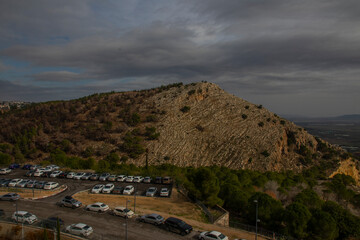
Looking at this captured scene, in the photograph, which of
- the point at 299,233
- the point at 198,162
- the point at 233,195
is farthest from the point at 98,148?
the point at 299,233

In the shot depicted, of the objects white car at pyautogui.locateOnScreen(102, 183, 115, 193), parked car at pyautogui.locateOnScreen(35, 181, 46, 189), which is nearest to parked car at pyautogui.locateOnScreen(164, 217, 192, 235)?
white car at pyautogui.locateOnScreen(102, 183, 115, 193)

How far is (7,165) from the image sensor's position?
56688mm

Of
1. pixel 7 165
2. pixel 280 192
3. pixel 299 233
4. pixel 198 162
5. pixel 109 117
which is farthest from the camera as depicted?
pixel 109 117

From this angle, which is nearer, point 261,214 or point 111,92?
point 261,214

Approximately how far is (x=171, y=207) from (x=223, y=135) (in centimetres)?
4464

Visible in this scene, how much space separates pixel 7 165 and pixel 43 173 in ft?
51.1

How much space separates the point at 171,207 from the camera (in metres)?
34.0

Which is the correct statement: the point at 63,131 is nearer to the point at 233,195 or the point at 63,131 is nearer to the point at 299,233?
the point at 233,195

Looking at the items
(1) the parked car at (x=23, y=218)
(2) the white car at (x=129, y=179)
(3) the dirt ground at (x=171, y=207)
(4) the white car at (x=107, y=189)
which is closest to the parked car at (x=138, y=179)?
(2) the white car at (x=129, y=179)

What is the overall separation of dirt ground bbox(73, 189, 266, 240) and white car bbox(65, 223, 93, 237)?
285 inches

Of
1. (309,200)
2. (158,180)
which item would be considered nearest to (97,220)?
(158,180)

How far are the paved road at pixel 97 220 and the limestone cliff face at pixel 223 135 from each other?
36640 millimetres

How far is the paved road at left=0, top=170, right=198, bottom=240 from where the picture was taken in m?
25.0

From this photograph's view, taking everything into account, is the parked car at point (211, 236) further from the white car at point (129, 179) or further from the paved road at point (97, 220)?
the white car at point (129, 179)
